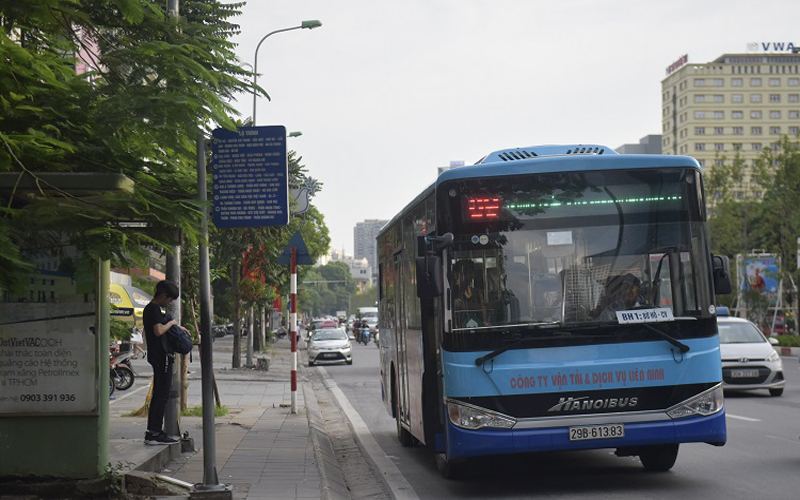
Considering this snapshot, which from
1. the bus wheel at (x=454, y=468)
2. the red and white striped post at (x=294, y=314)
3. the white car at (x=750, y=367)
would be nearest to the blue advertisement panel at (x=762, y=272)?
the white car at (x=750, y=367)

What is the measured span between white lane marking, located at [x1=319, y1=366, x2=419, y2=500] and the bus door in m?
0.57

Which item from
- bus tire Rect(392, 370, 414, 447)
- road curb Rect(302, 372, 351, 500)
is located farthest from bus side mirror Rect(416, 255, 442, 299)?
bus tire Rect(392, 370, 414, 447)

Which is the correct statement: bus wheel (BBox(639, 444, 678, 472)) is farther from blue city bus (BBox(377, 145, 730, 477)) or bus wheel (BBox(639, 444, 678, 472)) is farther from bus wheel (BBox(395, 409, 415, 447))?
bus wheel (BBox(395, 409, 415, 447))

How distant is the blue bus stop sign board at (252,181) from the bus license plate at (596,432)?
3.09m

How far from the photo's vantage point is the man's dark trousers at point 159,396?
11.5 m

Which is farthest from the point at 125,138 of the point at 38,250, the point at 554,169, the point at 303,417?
the point at 303,417

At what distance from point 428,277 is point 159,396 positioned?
3.72 m

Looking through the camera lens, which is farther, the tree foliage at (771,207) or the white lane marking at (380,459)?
the tree foliage at (771,207)

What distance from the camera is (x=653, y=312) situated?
31.5 feet

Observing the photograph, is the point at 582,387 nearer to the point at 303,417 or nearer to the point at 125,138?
the point at 125,138

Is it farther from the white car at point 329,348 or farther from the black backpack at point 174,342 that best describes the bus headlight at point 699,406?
the white car at point 329,348

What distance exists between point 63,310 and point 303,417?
374 inches

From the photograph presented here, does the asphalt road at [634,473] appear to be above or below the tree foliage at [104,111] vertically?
below

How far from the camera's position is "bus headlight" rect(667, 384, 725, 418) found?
376 inches
